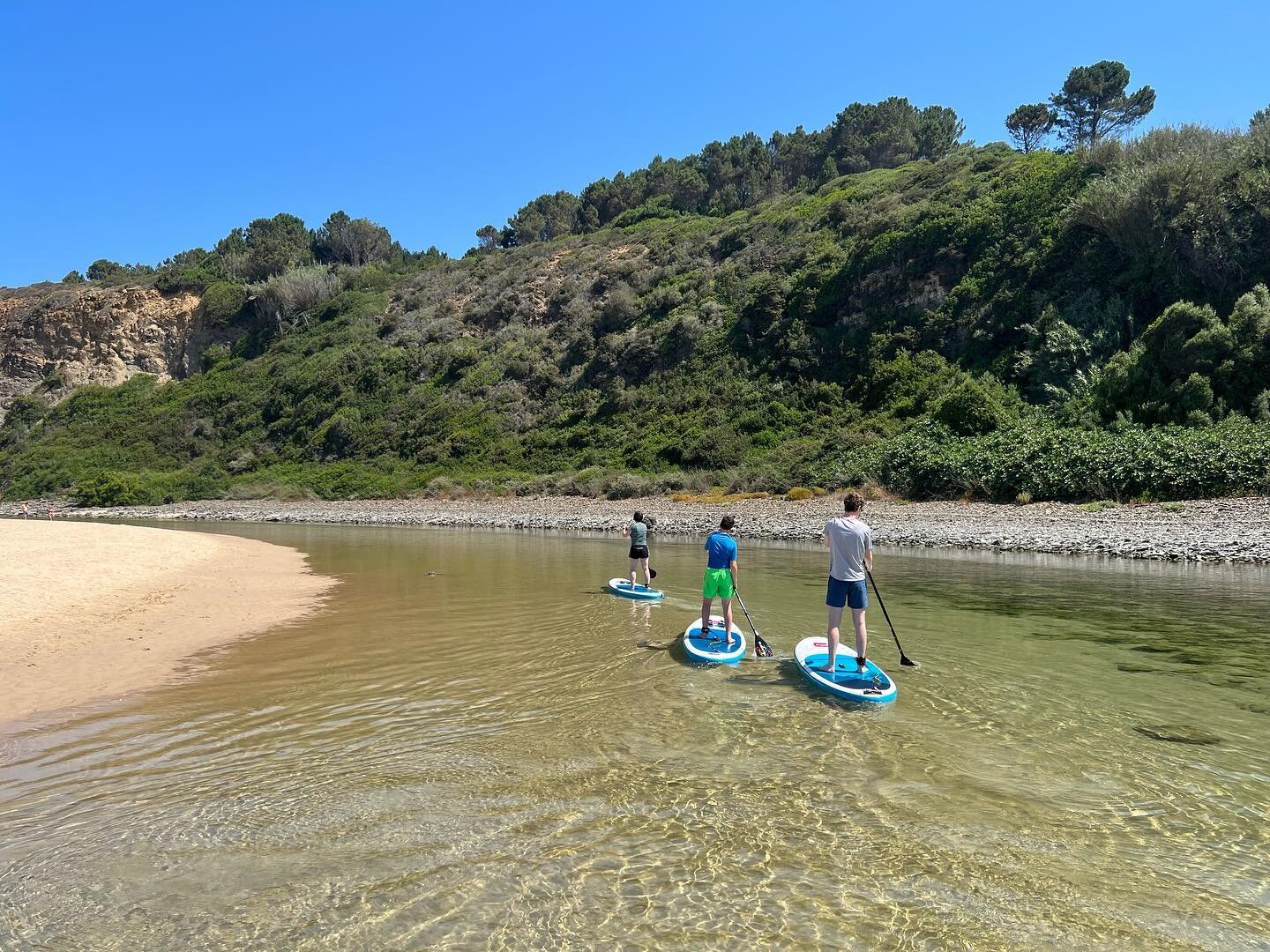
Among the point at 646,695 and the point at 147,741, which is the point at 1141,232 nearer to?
the point at 646,695

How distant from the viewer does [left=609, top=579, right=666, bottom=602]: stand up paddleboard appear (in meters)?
14.9

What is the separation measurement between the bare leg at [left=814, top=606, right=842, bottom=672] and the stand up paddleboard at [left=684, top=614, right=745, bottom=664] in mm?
1347

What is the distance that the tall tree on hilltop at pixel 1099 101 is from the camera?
6350 centimetres

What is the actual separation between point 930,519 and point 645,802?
22882 millimetres

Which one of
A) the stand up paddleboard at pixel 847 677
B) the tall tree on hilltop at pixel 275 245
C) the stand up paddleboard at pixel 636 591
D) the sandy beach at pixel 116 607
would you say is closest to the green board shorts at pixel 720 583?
the stand up paddleboard at pixel 847 677

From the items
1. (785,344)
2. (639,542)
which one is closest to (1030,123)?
(785,344)

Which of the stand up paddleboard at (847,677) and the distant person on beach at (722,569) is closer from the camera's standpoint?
the stand up paddleboard at (847,677)

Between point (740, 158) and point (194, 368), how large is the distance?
62.0 meters

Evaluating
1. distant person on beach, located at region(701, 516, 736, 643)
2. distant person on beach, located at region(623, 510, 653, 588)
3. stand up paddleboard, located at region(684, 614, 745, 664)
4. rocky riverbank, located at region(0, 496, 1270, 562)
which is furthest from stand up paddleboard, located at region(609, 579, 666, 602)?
rocky riverbank, located at region(0, 496, 1270, 562)

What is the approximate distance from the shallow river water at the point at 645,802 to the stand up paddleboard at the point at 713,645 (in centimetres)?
44

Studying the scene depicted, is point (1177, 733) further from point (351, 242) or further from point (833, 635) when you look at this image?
point (351, 242)

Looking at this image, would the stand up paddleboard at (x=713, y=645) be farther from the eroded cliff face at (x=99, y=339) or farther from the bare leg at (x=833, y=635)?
the eroded cliff face at (x=99, y=339)

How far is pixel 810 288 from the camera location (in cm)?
5238

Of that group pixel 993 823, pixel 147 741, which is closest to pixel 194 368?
pixel 147 741
